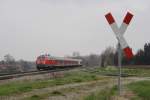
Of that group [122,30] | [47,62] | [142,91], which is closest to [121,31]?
[122,30]

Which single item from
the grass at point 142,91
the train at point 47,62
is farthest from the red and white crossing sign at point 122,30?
the train at point 47,62

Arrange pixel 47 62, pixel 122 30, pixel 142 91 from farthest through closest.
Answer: pixel 47 62 < pixel 142 91 < pixel 122 30

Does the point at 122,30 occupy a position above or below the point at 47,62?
below

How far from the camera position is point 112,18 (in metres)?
12.9

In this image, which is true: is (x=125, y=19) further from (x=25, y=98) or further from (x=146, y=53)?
(x=146, y=53)

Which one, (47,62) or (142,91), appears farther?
(47,62)

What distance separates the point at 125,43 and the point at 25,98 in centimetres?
463

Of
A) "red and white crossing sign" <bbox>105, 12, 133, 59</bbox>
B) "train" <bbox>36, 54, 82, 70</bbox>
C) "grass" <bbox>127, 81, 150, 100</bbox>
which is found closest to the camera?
"red and white crossing sign" <bbox>105, 12, 133, 59</bbox>

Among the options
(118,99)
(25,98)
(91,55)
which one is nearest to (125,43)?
(118,99)

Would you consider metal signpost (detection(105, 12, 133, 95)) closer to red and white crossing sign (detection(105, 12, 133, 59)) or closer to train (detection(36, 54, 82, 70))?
red and white crossing sign (detection(105, 12, 133, 59))

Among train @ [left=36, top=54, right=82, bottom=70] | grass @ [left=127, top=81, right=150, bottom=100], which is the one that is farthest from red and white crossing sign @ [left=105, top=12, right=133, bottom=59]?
train @ [left=36, top=54, right=82, bottom=70]

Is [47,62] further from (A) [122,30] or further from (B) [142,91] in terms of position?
(A) [122,30]

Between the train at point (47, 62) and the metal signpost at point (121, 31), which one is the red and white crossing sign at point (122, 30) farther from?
the train at point (47, 62)

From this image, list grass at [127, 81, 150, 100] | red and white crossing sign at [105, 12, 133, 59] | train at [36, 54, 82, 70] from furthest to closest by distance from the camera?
train at [36, 54, 82, 70] < grass at [127, 81, 150, 100] < red and white crossing sign at [105, 12, 133, 59]
